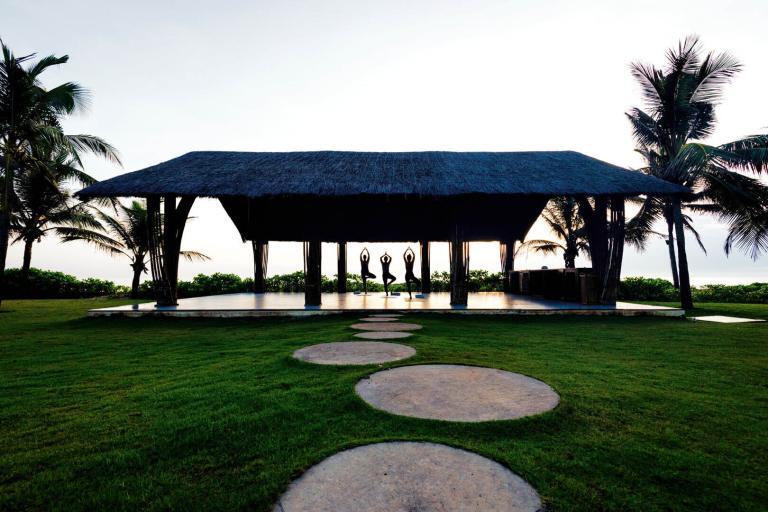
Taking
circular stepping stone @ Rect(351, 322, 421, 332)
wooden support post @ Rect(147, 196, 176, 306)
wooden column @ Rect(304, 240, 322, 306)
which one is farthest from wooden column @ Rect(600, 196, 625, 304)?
wooden support post @ Rect(147, 196, 176, 306)

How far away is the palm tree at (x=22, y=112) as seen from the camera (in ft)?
35.6

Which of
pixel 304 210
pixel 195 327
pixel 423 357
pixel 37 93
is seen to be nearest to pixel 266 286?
pixel 304 210

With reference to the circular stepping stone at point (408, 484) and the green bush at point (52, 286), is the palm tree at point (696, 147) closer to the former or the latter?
the circular stepping stone at point (408, 484)

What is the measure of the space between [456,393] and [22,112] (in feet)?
52.2

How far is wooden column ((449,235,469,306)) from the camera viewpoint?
896 centimetres

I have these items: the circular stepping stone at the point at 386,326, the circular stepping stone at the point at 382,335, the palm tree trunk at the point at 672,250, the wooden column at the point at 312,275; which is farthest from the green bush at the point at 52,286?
the palm tree trunk at the point at 672,250

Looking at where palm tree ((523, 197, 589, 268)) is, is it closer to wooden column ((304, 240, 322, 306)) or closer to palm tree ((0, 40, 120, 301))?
wooden column ((304, 240, 322, 306))

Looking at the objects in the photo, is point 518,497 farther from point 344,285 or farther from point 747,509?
point 344,285

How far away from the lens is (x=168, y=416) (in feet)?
7.40

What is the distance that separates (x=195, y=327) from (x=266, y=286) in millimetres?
8867

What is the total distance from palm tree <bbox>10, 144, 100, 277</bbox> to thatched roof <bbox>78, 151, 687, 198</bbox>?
7.41 metres

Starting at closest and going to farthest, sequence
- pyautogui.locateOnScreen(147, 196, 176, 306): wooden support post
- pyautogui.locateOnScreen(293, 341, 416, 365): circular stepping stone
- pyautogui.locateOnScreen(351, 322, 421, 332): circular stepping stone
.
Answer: pyautogui.locateOnScreen(293, 341, 416, 365): circular stepping stone
pyautogui.locateOnScreen(351, 322, 421, 332): circular stepping stone
pyautogui.locateOnScreen(147, 196, 176, 306): wooden support post

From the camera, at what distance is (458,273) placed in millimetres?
9062

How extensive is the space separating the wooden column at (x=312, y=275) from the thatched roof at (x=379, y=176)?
1.39 m
